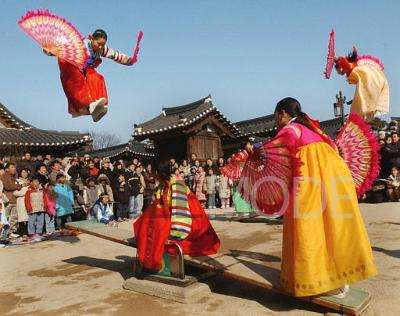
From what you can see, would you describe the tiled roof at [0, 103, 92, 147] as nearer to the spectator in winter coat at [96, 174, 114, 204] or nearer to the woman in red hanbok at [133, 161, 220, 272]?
the spectator in winter coat at [96, 174, 114, 204]

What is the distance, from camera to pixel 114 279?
501 centimetres

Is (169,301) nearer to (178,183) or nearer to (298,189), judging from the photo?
(178,183)

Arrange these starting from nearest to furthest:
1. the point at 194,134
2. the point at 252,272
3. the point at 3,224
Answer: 1. the point at 252,272
2. the point at 3,224
3. the point at 194,134

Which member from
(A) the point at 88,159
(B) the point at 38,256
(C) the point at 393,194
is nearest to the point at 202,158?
(A) the point at 88,159

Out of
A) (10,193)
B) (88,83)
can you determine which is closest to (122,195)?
(10,193)

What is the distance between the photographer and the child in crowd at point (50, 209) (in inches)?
365

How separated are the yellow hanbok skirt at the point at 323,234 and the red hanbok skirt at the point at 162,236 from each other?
1340mm

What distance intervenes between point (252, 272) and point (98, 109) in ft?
8.76

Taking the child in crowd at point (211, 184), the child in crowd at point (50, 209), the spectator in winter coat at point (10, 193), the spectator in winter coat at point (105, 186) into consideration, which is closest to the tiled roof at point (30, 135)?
the spectator in winter coat at point (105, 186)

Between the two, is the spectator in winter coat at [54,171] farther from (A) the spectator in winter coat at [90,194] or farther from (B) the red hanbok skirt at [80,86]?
(B) the red hanbok skirt at [80,86]

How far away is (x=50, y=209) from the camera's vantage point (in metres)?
9.27

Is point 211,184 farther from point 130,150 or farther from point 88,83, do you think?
point 130,150

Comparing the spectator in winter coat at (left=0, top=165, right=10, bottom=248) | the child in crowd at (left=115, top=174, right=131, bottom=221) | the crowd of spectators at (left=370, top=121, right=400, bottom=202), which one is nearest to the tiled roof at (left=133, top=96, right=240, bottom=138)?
the child in crowd at (left=115, top=174, right=131, bottom=221)

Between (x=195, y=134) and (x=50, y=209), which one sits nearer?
(x=50, y=209)
